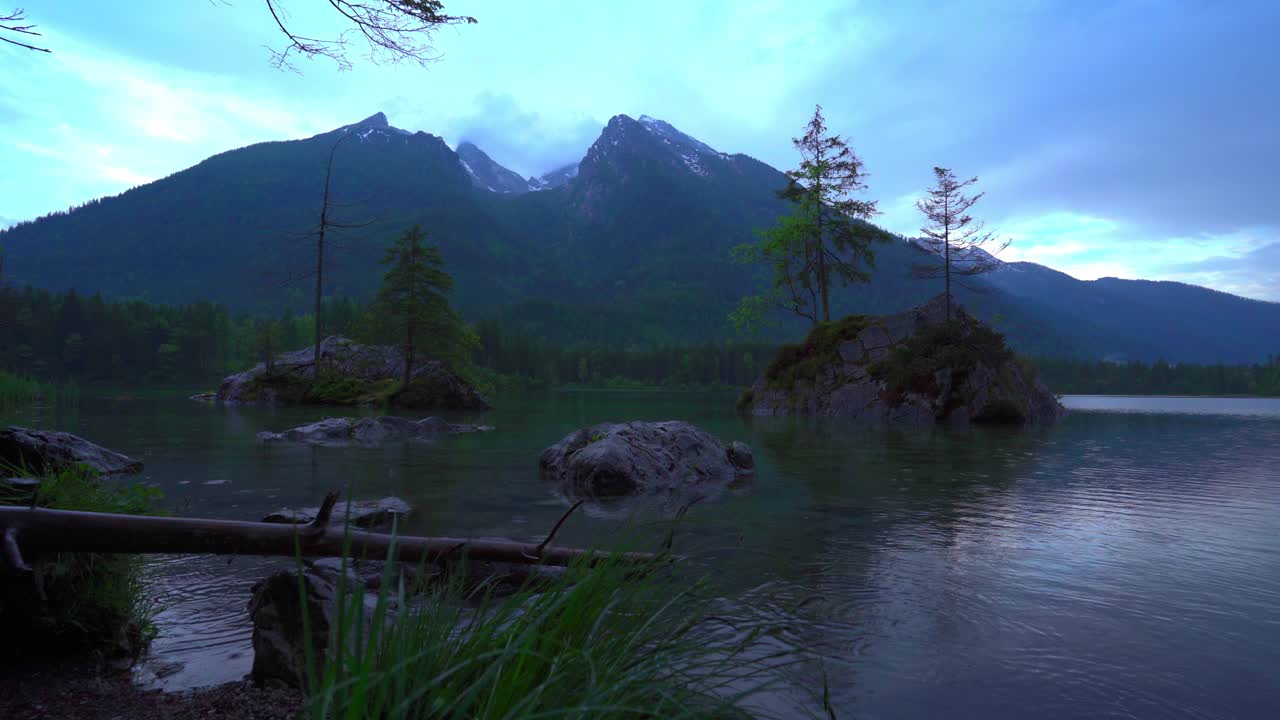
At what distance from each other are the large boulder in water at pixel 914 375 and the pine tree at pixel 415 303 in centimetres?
1894

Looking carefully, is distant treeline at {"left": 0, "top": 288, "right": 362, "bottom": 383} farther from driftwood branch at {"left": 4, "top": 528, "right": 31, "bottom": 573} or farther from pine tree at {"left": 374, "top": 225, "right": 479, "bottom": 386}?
driftwood branch at {"left": 4, "top": 528, "right": 31, "bottom": 573}

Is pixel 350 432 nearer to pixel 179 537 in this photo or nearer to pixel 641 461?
→ pixel 641 461

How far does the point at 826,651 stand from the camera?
164 inches

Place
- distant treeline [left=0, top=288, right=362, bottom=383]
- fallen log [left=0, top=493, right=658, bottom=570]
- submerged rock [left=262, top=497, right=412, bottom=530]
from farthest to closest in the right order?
distant treeline [left=0, top=288, right=362, bottom=383]
submerged rock [left=262, top=497, right=412, bottom=530]
fallen log [left=0, top=493, right=658, bottom=570]

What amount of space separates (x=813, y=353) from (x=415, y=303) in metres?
22.2

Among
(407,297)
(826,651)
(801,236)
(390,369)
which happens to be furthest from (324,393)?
(826,651)

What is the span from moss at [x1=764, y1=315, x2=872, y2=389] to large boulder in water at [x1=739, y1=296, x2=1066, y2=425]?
55 mm

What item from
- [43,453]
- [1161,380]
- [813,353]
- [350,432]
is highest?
[813,353]

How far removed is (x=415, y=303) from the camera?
36250mm

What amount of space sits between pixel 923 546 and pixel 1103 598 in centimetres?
180

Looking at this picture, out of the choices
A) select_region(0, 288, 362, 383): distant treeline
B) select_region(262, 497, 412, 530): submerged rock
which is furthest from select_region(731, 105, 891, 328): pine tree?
select_region(0, 288, 362, 383): distant treeline

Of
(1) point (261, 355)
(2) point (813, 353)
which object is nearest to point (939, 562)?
(2) point (813, 353)

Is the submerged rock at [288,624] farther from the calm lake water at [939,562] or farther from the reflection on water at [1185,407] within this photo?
the reflection on water at [1185,407]

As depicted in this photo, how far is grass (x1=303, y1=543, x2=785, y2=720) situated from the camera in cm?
179
